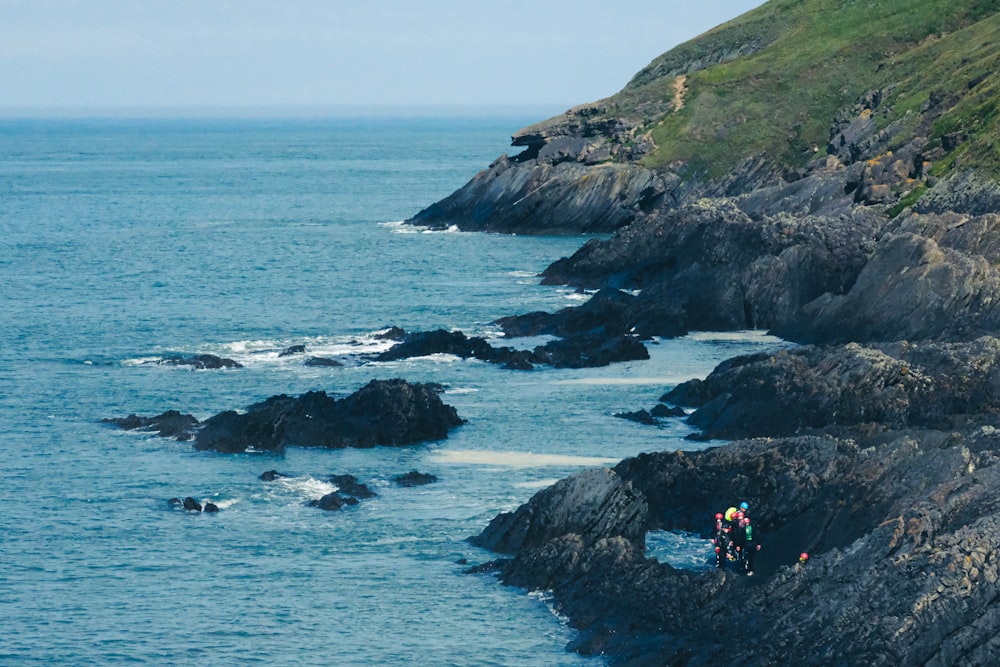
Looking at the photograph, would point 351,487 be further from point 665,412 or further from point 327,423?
point 665,412

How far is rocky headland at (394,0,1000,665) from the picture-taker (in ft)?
117

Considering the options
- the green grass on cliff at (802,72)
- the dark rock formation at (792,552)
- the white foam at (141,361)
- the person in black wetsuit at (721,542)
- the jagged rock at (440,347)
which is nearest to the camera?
the dark rock formation at (792,552)

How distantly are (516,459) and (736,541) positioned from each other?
17.1 metres

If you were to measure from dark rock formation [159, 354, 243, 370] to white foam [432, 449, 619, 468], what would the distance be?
20.8 m

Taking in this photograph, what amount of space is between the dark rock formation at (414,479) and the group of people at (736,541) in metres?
15.2

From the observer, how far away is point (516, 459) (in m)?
57.9

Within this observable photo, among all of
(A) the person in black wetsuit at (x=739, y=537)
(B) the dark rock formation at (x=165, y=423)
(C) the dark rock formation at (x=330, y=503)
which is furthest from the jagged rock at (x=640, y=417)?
(A) the person in black wetsuit at (x=739, y=537)

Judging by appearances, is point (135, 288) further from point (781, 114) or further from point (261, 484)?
point (781, 114)

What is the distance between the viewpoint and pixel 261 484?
181ft

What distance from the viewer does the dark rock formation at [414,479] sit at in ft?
181

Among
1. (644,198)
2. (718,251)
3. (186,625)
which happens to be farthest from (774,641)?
(644,198)

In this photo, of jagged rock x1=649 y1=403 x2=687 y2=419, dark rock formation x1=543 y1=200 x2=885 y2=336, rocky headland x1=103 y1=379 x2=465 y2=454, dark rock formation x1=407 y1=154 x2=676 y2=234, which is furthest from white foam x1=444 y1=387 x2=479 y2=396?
dark rock formation x1=407 y1=154 x2=676 y2=234

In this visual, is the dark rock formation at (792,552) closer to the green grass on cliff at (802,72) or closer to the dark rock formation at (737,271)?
the dark rock formation at (737,271)

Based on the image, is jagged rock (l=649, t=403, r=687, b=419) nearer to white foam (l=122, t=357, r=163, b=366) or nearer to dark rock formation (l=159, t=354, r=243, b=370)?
dark rock formation (l=159, t=354, r=243, b=370)
